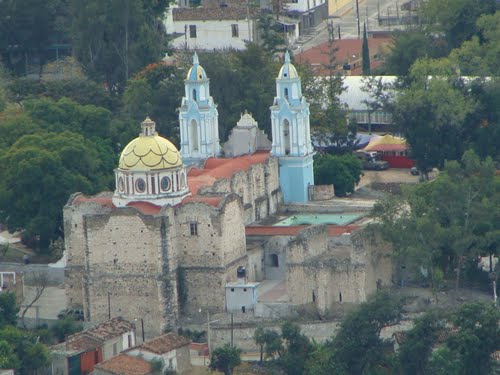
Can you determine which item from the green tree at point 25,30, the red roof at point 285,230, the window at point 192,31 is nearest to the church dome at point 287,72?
the red roof at point 285,230

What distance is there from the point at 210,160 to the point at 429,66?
14.2 meters

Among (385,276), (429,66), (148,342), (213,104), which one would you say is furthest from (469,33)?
(148,342)

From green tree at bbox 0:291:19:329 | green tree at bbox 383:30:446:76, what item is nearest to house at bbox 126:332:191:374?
green tree at bbox 0:291:19:329

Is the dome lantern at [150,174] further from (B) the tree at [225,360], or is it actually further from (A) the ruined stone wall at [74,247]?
(B) the tree at [225,360]

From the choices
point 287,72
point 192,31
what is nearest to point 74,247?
point 287,72

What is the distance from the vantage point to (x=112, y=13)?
12212 centimetres

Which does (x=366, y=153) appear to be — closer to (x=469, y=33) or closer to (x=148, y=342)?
(x=469, y=33)

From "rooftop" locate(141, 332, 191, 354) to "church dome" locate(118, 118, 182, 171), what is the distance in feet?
20.3

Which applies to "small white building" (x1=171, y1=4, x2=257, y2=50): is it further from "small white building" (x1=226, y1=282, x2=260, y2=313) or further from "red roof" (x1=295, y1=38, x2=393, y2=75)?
"small white building" (x1=226, y1=282, x2=260, y2=313)

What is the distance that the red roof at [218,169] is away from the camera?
9406 centimetres

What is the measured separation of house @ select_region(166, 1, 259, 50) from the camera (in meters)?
130

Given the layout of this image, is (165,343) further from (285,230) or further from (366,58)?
(366,58)

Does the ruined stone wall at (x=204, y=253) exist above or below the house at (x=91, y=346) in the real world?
above

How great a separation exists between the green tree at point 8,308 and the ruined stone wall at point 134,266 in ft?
9.36
